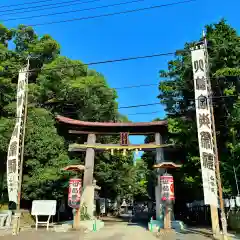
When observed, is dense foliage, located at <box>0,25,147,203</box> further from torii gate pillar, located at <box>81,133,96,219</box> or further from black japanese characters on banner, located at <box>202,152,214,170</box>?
black japanese characters on banner, located at <box>202,152,214,170</box>

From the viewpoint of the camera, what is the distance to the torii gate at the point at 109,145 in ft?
61.6

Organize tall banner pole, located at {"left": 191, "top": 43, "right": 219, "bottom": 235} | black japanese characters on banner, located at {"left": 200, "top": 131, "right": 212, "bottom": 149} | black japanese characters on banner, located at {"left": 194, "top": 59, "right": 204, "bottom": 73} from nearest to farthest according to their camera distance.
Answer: tall banner pole, located at {"left": 191, "top": 43, "right": 219, "bottom": 235} < black japanese characters on banner, located at {"left": 200, "top": 131, "right": 212, "bottom": 149} < black japanese characters on banner, located at {"left": 194, "top": 59, "right": 204, "bottom": 73}

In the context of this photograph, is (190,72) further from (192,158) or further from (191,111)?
(192,158)

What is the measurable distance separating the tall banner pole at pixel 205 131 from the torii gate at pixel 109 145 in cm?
523

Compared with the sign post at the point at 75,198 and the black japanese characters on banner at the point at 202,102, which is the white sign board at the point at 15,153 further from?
the black japanese characters on banner at the point at 202,102

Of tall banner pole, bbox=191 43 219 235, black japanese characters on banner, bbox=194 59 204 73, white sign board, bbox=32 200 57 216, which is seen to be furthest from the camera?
white sign board, bbox=32 200 57 216

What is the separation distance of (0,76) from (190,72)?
1611 cm

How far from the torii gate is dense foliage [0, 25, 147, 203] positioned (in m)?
2.32

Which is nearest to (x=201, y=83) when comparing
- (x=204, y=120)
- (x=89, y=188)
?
(x=204, y=120)

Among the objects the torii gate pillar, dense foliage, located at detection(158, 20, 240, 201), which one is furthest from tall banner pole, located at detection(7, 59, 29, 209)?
dense foliage, located at detection(158, 20, 240, 201)

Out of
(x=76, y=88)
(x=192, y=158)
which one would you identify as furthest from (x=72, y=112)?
(x=192, y=158)

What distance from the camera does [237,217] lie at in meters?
15.5

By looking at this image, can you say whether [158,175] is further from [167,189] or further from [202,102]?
[202,102]

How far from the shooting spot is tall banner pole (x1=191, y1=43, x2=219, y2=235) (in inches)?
514
